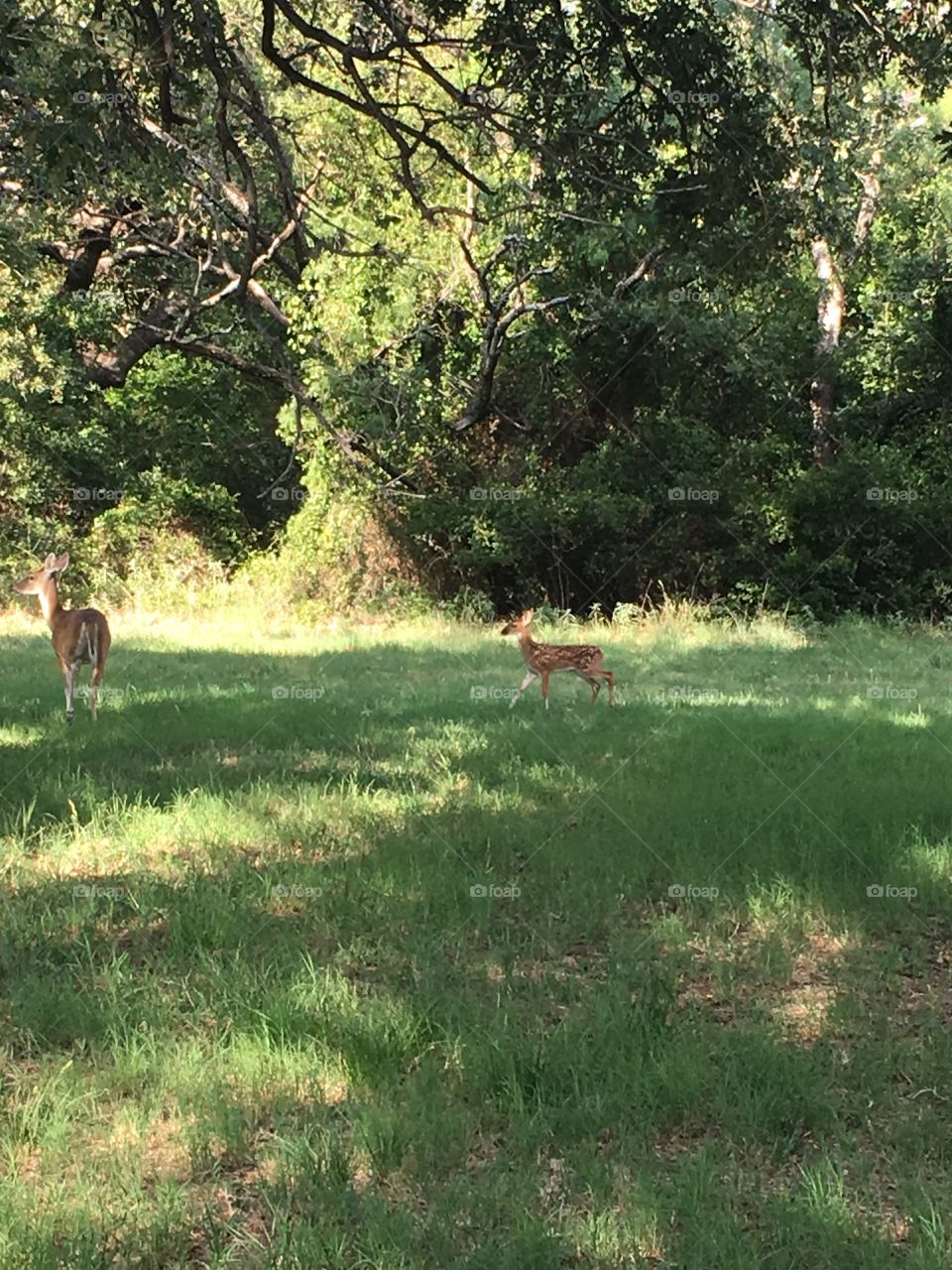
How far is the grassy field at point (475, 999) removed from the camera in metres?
3.11

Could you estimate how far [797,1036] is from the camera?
4.19 m

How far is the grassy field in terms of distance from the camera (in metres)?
3.11

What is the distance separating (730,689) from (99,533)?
16831mm

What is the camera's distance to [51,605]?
10672 mm

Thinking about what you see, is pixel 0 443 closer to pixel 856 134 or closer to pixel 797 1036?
pixel 856 134

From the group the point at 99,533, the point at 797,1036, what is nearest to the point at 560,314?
the point at 99,533
